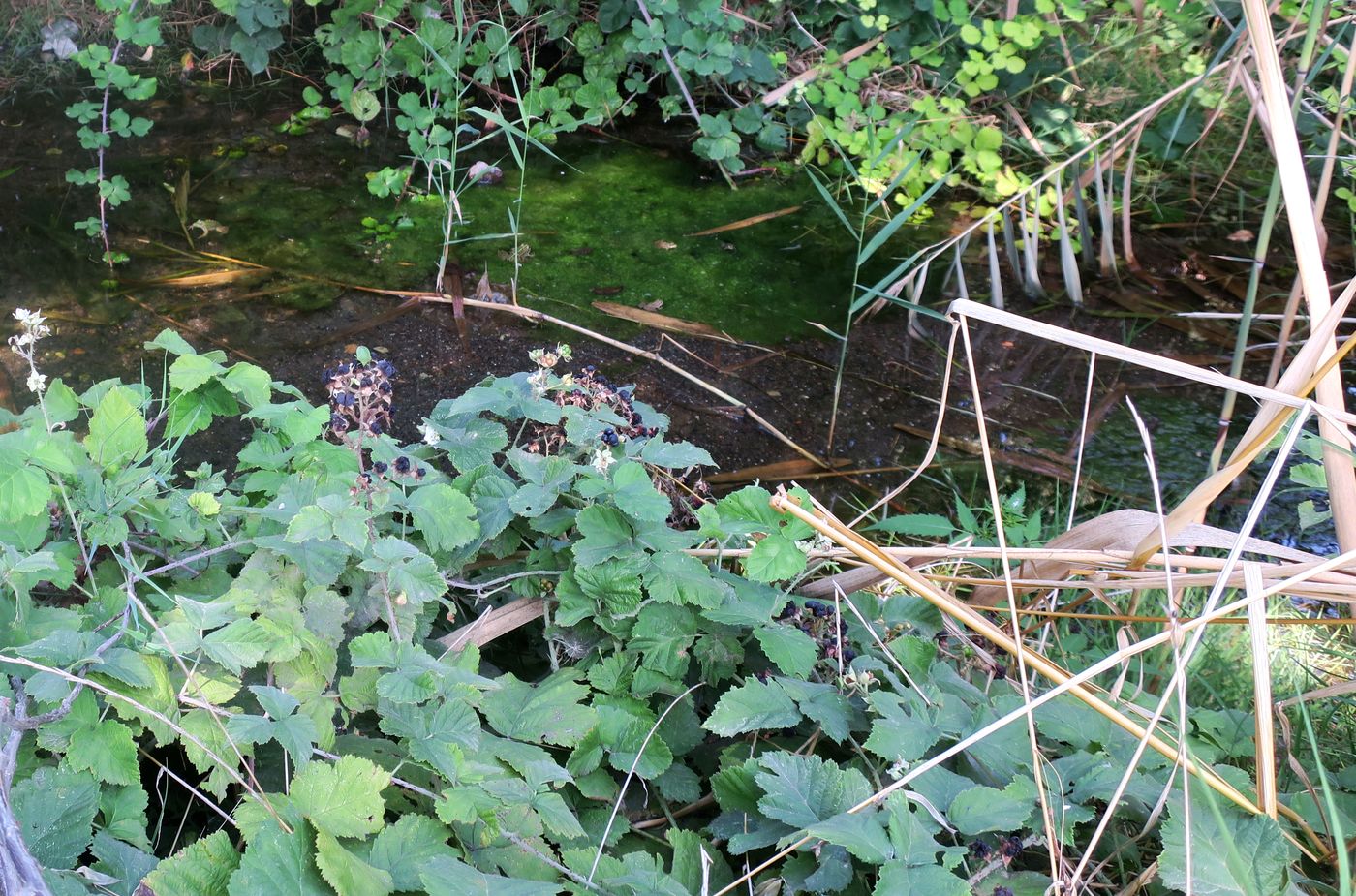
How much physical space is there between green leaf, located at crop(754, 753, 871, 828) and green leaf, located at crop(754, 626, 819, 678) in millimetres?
134

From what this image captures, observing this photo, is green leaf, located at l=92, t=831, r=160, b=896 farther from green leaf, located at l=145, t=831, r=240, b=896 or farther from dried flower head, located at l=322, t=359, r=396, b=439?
dried flower head, located at l=322, t=359, r=396, b=439

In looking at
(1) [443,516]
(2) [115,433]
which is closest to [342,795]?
(1) [443,516]

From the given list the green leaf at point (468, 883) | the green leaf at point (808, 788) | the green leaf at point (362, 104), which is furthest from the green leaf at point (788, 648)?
the green leaf at point (362, 104)

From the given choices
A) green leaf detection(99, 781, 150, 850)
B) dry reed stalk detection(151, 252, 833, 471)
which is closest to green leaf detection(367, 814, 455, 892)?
green leaf detection(99, 781, 150, 850)

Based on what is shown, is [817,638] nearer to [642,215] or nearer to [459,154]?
[642,215]

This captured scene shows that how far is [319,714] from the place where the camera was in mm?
1136

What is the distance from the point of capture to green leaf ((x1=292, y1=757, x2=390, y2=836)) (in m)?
0.99

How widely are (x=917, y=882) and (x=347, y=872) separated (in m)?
0.53

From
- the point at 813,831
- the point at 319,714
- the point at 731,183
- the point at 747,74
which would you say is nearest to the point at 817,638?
the point at 813,831

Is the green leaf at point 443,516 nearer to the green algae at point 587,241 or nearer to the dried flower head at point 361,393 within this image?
the dried flower head at point 361,393

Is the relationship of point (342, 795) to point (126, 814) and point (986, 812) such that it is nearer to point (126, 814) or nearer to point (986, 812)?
point (126, 814)

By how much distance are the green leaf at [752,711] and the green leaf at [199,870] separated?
0.50 metres

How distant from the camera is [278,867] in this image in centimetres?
96

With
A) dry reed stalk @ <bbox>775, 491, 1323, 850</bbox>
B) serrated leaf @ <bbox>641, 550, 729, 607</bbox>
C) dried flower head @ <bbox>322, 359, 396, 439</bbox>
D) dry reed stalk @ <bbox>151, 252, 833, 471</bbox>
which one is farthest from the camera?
dry reed stalk @ <bbox>151, 252, 833, 471</bbox>
